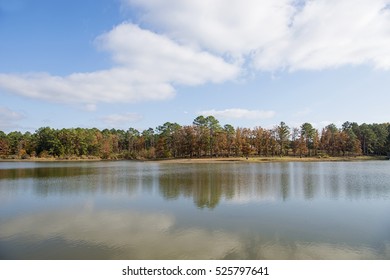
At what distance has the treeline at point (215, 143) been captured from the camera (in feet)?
249

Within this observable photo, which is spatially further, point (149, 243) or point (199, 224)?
point (199, 224)

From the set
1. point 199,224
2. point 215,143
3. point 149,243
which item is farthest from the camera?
point 215,143

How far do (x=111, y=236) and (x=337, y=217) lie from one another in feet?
33.7

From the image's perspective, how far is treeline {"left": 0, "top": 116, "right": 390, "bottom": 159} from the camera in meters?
75.9

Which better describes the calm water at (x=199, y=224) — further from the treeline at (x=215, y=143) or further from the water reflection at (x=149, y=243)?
the treeline at (x=215, y=143)

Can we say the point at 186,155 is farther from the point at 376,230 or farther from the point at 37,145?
the point at 376,230

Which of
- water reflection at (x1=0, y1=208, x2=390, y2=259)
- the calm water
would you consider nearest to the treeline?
the calm water

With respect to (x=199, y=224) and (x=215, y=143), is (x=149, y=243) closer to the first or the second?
(x=199, y=224)

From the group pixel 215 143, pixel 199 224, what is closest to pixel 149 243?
pixel 199 224

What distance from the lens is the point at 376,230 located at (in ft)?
35.8

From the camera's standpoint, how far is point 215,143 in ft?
242

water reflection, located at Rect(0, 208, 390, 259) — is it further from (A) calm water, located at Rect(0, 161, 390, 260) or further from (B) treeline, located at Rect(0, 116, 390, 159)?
(B) treeline, located at Rect(0, 116, 390, 159)

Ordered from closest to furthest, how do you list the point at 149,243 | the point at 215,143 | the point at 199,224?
the point at 149,243 → the point at 199,224 → the point at 215,143

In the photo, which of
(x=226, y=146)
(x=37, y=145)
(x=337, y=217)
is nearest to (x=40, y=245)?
(x=337, y=217)
